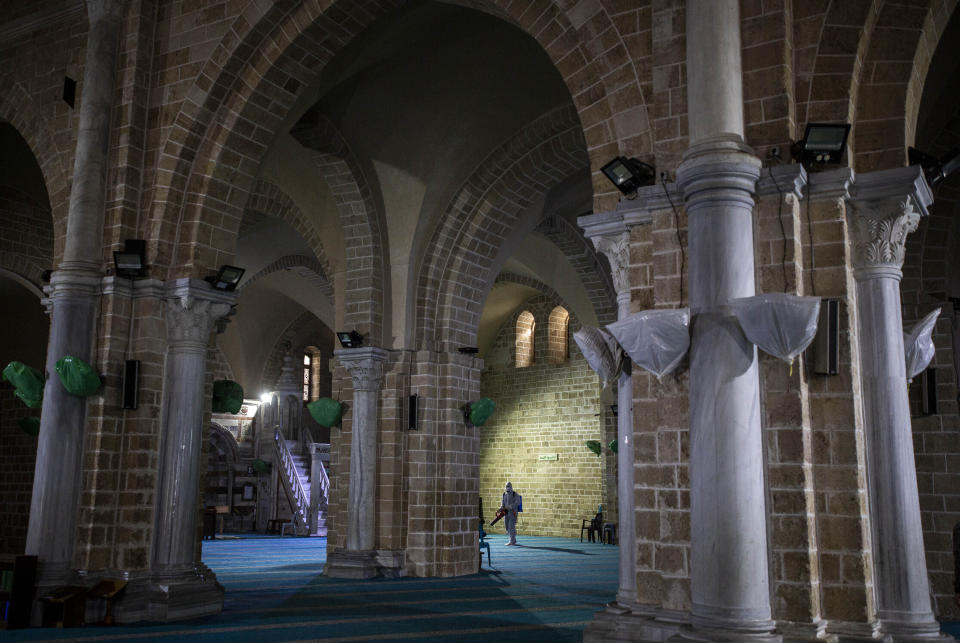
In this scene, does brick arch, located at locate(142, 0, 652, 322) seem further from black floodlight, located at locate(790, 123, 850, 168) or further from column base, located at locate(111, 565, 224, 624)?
black floodlight, located at locate(790, 123, 850, 168)

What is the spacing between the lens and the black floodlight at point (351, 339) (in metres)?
12.0

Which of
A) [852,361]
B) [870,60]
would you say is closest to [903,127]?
[870,60]

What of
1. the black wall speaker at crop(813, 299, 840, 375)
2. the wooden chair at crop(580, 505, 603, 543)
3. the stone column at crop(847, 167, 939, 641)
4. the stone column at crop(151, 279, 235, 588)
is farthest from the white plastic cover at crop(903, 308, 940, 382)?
the wooden chair at crop(580, 505, 603, 543)

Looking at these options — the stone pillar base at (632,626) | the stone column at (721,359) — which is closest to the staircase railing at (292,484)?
the stone pillar base at (632,626)

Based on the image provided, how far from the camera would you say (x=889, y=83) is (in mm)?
6109

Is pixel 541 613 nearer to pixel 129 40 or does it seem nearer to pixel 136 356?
pixel 136 356

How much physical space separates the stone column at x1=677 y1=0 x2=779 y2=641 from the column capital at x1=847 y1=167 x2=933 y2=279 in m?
0.93

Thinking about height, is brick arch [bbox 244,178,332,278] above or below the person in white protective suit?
above

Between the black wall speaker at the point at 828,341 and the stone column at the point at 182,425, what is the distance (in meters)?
6.01

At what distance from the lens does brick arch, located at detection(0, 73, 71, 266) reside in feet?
31.0

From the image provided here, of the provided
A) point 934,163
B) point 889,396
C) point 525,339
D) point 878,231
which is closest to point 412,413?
point 889,396

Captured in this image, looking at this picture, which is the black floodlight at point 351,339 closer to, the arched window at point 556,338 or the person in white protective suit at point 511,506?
the person in white protective suit at point 511,506

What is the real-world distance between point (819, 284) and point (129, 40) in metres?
7.71

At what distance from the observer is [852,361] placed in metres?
5.62
